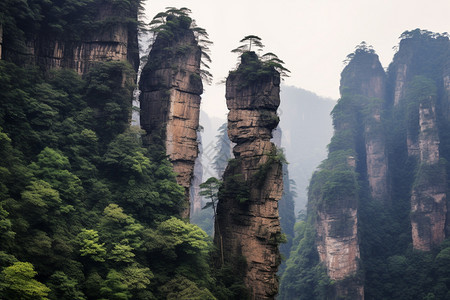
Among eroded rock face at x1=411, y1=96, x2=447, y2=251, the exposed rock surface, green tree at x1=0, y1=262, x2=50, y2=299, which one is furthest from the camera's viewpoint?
the exposed rock surface

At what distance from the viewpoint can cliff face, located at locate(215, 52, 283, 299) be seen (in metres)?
28.5

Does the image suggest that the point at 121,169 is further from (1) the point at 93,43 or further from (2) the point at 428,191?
(2) the point at 428,191

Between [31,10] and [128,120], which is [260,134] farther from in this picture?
[31,10]

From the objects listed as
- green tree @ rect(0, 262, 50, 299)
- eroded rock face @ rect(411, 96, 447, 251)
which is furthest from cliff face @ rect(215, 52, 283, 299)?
eroded rock face @ rect(411, 96, 447, 251)

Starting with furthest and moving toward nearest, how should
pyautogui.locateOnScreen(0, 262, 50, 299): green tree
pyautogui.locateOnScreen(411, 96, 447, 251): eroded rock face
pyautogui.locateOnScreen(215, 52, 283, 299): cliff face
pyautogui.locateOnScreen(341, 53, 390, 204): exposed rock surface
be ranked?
1. pyautogui.locateOnScreen(341, 53, 390, 204): exposed rock surface
2. pyautogui.locateOnScreen(411, 96, 447, 251): eroded rock face
3. pyautogui.locateOnScreen(215, 52, 283, 299): cliff face
4. pyautogui.locateOnScreen(0, 262, 50, 299): green tree

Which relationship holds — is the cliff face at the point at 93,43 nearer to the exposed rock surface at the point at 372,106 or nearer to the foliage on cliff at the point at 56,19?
the foliage on cliff at the point at 56,19

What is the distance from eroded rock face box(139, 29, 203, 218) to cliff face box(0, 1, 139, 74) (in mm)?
2880

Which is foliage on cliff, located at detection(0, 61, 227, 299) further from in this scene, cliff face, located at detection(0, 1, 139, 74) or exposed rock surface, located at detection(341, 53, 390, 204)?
exposed rock surface, located at detection(341, 53, 390, 204)

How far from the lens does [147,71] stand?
107ft

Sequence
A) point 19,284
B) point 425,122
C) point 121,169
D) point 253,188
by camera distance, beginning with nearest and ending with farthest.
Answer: point 19,284 → point 121,169 → point 253,188 → point 425,122

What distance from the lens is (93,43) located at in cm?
2938

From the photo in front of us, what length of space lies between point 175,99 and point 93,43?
6.98 metres

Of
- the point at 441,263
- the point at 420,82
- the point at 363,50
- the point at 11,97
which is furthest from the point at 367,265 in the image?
the point at 11,97

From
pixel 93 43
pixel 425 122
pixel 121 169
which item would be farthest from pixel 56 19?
pixel 425 122
